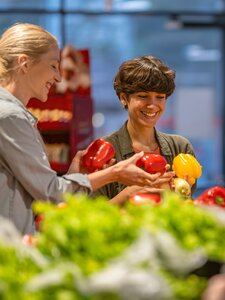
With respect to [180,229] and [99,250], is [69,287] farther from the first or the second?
[180,229]

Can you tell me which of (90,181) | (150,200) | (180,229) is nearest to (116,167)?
(90,181)

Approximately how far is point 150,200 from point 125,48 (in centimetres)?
815

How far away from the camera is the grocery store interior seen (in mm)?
9883

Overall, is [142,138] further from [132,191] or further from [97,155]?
[132,191]

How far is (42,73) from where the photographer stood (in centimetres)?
327

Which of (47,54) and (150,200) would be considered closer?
(150,200)

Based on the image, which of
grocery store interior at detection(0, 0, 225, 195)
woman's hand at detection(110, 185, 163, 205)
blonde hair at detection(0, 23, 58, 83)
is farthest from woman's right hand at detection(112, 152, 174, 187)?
grocery store interior at detection(0, 0, 225, 195)

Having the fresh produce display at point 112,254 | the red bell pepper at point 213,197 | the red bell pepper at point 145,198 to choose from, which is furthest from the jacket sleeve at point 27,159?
the fresh produce display at point 112,254

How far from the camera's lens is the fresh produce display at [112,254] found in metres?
1.83

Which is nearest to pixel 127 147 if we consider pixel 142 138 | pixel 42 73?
pixel 142 138

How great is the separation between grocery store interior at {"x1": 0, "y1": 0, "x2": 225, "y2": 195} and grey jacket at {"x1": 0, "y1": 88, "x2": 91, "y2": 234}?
6.61 m

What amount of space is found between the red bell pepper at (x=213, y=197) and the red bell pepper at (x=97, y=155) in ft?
1.93

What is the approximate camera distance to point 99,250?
191cm

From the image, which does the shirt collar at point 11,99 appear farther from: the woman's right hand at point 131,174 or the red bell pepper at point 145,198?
the red bell pepper at point 145,198
